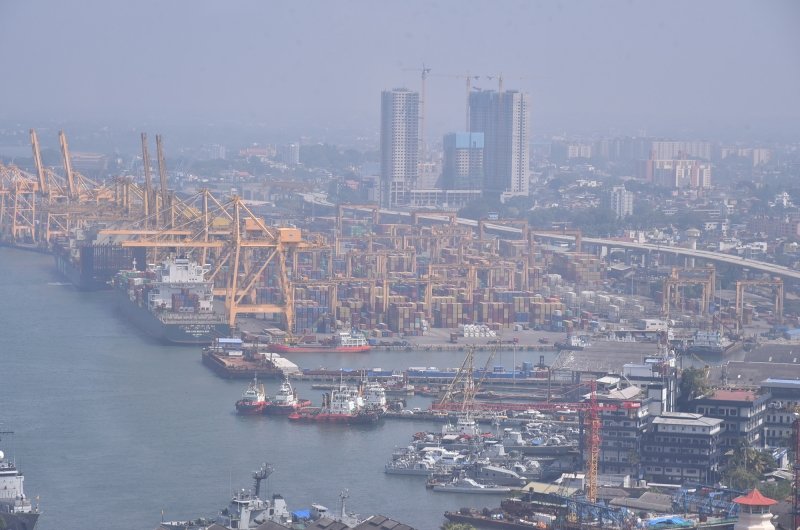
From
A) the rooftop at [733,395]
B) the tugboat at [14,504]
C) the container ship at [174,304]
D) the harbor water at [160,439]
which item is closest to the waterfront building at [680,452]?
the rooftop at [733,395]

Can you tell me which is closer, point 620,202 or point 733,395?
point 733,395

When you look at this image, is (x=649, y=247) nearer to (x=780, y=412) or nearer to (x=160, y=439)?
(x=780, y=412)

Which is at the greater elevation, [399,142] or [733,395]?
[399,142]

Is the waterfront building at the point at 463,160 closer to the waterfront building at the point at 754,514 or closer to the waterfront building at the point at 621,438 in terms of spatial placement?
the waterfront building at the point at 621,438

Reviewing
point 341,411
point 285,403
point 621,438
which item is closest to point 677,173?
point 285,403

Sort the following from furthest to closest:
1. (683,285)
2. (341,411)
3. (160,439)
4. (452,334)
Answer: (683,285) < (452,334) < (341,411) < (160,439)

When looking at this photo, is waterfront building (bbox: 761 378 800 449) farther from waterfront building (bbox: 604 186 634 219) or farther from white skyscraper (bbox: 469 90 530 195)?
white skyscraper (bbox: 469 90 530 195)
